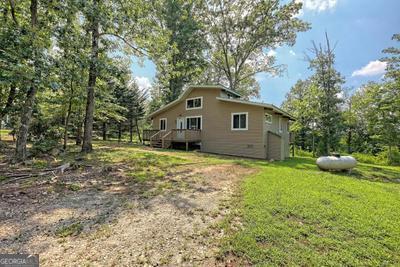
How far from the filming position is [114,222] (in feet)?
12.3

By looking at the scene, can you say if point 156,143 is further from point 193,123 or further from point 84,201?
point 84,201

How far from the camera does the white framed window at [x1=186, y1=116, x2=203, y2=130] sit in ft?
57.3

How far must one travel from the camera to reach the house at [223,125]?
47.3 ft

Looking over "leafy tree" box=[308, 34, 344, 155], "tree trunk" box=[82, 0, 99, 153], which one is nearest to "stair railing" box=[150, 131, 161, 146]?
"tree trunk" box=[82, 0, 99, 153]

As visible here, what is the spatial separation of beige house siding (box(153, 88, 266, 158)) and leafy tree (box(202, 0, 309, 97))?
31.3 feet

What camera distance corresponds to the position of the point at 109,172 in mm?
7391

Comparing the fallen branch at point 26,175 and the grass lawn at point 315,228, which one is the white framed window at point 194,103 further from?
the grass lawn at point 315,228

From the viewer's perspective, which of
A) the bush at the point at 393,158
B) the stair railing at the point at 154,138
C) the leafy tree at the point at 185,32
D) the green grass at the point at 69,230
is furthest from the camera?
the leafy tree at the point at 185,32

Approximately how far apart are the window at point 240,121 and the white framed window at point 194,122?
9.76 ft

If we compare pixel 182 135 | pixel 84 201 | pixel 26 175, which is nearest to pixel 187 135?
pixel 182 135

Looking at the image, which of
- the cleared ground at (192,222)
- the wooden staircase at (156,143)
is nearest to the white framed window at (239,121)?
the wooden staircase at (156,143)

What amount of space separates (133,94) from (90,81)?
14.1m

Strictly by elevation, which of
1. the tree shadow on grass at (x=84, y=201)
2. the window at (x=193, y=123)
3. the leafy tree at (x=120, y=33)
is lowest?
the tree shadow on grass at (x=84, y=201)

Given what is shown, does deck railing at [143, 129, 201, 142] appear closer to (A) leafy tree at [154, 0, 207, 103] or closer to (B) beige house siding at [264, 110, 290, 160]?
(B) beige house siding at [264, 110, 290, 160]
